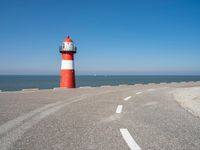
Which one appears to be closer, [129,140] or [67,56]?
[129,140]

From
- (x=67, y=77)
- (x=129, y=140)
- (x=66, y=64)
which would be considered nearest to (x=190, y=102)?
(x=129, y=140)

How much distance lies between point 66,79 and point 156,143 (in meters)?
18.4

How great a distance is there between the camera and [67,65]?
21875mm

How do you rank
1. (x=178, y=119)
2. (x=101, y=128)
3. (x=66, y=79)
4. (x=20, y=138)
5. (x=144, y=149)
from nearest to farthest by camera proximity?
1. (x=144, y=149)
2. (x=20, y=138)
3. (x=101, y=128)
4. (x=178, y=119)
5. (x=66, y=79)

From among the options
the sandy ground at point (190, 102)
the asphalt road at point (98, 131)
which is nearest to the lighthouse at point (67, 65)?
the sandy ground at point (190, 102)

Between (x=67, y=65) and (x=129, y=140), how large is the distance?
18191 mm

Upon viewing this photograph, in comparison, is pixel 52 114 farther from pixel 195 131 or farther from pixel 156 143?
pixel 195 131

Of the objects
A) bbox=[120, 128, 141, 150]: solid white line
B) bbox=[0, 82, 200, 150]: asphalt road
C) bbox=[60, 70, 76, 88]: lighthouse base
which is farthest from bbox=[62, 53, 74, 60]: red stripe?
bbox=[120, 128, 141, 150]: solid white line

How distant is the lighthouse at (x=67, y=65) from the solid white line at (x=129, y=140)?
1736 cm

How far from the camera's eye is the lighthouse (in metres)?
21.9

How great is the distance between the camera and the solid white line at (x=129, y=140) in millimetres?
3915

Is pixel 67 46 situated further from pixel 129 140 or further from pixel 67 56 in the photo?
pixel 129 140

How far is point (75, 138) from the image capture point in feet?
14.5

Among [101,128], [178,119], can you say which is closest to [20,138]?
[101,128]
